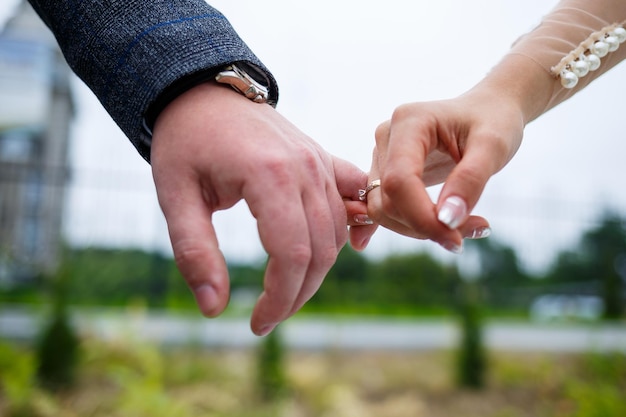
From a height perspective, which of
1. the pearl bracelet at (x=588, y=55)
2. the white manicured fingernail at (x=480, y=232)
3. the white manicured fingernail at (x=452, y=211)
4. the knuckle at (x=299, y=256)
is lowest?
the knuckle at (x=299, y=256)

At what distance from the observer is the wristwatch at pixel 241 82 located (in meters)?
1.02

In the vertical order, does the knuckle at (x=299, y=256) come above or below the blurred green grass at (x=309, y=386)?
above

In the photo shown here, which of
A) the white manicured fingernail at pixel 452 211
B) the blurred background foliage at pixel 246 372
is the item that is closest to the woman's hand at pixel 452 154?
the white manicured fingernail at pixel 452 211

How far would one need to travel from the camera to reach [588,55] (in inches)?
51.0

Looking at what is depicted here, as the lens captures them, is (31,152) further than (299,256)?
Yes

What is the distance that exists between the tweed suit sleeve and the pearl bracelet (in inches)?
26.4

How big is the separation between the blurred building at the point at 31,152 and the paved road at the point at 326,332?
1092 mm

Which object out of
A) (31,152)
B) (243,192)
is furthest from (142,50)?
(31,152)


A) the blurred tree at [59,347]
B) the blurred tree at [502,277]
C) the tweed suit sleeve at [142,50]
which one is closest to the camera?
the tweed suit sleeve at [142,50]

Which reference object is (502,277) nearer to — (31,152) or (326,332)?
(326,332)

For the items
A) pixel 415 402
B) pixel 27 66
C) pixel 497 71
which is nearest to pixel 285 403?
pixel 415 402

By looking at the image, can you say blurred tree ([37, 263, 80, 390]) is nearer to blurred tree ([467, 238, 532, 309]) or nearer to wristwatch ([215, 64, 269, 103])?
wristwatch ([215, 64, 269, 103])

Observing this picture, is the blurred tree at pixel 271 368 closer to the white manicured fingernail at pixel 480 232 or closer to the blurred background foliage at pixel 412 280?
the blurred background foliage at pixel 412 280

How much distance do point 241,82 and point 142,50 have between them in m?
0.20
